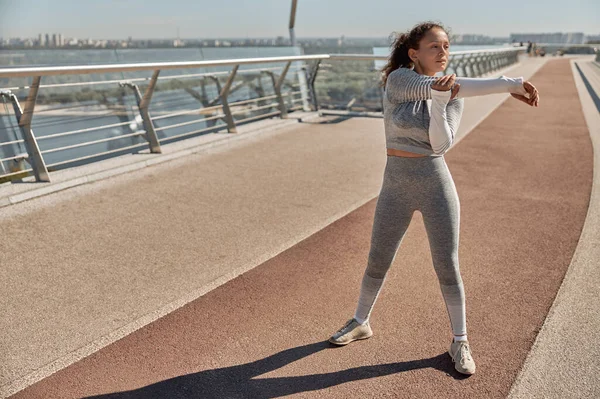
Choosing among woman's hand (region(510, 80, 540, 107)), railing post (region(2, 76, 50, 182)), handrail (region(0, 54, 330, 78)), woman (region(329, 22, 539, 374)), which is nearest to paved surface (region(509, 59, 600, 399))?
woman (region(329, 22, 539, 374))

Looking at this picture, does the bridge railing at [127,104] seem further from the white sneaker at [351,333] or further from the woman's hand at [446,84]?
the woman's hand at [446,84]

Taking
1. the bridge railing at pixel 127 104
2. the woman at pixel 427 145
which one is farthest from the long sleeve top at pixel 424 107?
the bridge railing at pixel 127 104

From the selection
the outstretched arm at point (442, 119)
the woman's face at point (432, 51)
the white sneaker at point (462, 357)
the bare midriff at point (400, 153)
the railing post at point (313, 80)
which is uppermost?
the woman's face at point (432, 51)

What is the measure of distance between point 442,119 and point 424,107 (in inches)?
5.6

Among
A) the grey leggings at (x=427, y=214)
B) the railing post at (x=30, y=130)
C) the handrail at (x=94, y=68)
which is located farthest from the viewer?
the railing post at (x=30, y=130)

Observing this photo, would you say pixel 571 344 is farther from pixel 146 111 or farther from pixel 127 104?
pixel 127 104

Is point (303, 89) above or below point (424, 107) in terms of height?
below

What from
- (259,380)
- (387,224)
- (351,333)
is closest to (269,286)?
(351,333)

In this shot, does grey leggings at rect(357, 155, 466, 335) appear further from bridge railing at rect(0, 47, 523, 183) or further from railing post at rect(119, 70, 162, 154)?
railing post at rect(119, 70, 162, 154)

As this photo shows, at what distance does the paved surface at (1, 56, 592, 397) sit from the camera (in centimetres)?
273

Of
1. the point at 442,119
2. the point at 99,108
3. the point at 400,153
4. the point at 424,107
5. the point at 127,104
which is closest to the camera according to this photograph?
the point at 442,119

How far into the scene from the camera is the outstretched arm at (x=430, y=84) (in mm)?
2348

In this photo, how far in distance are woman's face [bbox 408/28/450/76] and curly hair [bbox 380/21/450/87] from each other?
0.03 metres

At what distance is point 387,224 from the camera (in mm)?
2746
